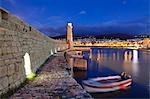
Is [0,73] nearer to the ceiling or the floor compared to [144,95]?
nearer to the ceiling

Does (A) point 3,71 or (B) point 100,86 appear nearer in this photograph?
(A) point 3,71

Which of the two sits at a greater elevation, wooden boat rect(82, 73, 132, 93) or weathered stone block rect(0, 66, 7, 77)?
weathered stone block rect(0, 66, 7, 77)

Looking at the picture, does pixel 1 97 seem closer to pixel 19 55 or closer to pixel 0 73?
pixel 0 73

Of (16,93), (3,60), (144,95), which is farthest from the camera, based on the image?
(144,95)

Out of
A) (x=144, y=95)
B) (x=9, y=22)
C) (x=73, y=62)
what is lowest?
(x=144, y=95)

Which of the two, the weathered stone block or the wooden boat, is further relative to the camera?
the wooden boat

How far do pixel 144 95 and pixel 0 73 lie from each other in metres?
19.2

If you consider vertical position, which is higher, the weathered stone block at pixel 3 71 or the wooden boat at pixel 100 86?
the weathered stone block at pixel 3 71

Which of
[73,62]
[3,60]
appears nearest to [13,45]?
[3,60]

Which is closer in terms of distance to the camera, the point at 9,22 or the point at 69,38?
the point at 9,22

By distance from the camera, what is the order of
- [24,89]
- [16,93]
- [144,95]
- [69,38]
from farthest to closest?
[69,38], [144,95], [24,89], [16,93]

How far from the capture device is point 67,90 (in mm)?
7480

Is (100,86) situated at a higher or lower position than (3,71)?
lower

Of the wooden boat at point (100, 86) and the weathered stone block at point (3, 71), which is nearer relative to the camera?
the weathered stone block at point (3, 71)
